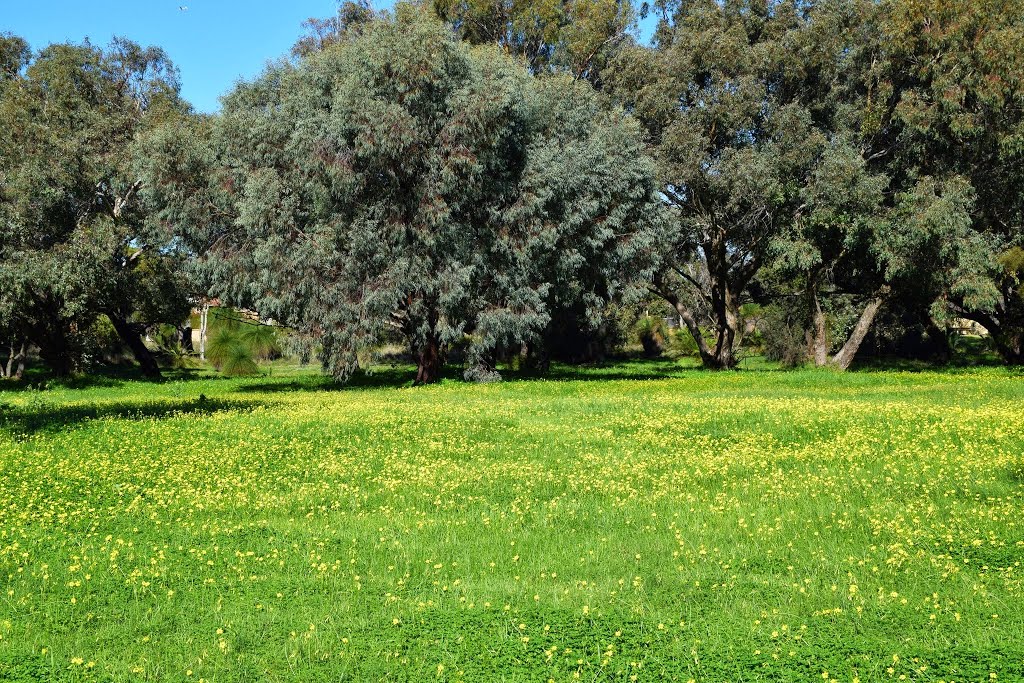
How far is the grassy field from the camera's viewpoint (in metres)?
7.97

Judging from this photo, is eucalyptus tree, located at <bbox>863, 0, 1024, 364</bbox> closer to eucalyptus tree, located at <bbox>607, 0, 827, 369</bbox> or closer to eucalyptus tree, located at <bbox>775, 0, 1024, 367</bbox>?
eucalyptus tree, located at <bbox>775, 0, 1024, 367</bbox>

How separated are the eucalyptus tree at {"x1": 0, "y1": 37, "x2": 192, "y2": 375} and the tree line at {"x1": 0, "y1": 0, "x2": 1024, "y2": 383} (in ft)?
0.41

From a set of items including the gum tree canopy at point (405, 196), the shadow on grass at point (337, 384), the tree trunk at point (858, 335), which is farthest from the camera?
the tree trunk at point (858, 335)

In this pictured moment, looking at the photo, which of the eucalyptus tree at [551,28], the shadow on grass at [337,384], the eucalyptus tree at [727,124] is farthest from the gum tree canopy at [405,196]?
the eucalyptus tree at [551,28]

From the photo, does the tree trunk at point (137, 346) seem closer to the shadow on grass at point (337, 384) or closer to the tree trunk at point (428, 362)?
the shadow on grass at point (337, 384)

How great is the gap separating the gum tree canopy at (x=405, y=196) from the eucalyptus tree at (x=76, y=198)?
14.0 ft

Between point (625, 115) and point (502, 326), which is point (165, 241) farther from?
point (625, 115)

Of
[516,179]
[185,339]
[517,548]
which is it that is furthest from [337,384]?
[185,339]

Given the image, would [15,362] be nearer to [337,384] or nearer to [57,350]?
[57,350]

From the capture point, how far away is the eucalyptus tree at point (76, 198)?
36.9 meters

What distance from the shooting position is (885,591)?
9.38 meters

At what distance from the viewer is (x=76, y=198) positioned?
1544 inches

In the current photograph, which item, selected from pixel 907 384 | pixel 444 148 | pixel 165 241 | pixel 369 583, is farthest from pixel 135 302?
pixel 369 583

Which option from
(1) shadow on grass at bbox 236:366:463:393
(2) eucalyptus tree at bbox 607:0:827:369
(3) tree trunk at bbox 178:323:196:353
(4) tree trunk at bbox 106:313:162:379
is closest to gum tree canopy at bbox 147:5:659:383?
(1) shadow on grass at bbox 236:366:463:393
